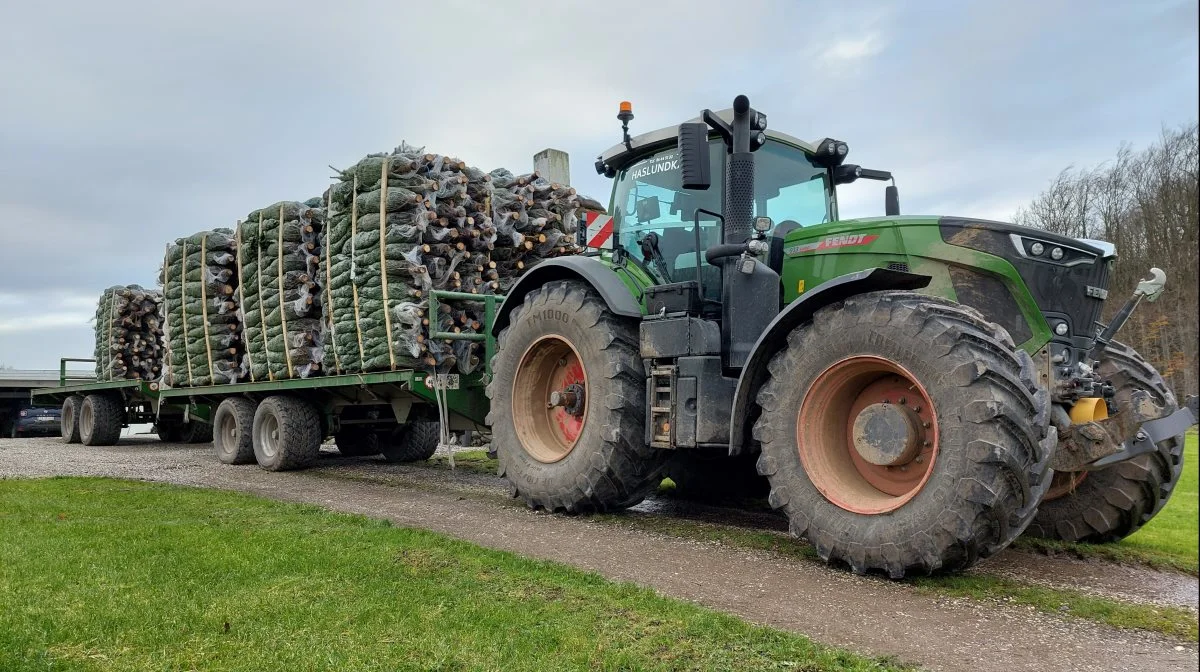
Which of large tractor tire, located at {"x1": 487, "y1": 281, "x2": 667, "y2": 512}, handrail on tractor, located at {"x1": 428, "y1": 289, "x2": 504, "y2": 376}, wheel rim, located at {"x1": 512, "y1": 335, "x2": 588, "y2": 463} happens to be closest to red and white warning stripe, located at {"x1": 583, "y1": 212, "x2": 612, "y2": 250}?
large tractor tire, located at {"x1": 487, "y1": 281, "x2": 667, "y2": 512}

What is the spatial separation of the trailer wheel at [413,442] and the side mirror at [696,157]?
7.26 m

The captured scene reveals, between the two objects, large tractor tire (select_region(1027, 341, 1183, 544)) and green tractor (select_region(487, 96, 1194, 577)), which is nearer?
green tractor (select_region(487, 96, 1194, 577))

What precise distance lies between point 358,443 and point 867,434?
963 cm

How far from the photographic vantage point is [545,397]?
23.4 feet

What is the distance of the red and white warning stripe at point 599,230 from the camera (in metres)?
7.04

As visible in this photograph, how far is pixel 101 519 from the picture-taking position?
241 inches

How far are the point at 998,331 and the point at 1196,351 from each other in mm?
3483

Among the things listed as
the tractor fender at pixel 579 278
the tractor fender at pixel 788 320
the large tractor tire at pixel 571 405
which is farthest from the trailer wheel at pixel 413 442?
the tractor fender at pixel 788 320

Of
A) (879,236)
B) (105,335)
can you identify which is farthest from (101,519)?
(105,335)

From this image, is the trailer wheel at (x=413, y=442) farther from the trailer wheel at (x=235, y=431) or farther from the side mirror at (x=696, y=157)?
the side mirror at (x=696, y=157)

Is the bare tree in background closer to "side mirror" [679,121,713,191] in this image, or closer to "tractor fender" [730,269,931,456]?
"tractor fender" [730,269,931,456]

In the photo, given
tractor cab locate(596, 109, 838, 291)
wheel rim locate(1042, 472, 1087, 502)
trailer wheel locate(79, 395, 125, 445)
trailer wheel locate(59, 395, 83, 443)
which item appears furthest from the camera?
trailer wheel locate(59, 395, 83, 443)

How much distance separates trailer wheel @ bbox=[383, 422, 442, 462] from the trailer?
14mm

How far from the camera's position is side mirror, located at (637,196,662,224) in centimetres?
661
